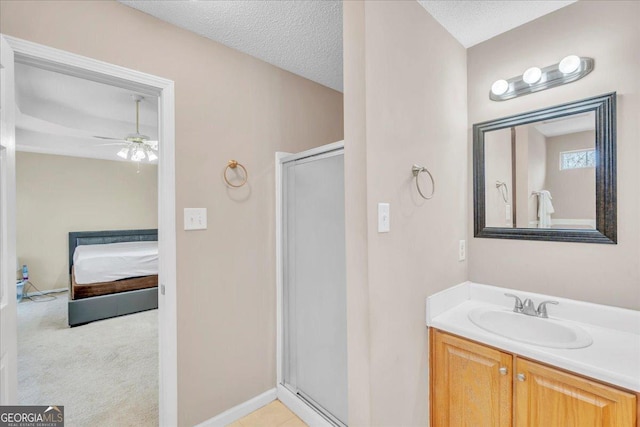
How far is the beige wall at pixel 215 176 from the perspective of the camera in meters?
1.44

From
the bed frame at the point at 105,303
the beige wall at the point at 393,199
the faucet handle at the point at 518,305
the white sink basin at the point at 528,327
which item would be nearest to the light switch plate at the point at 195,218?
the beige wall at the point at 393,199

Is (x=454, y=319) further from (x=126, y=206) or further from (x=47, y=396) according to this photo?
(x=126, y=206)

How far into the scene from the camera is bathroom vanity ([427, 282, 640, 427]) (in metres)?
1.02

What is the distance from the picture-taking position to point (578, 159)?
4.74ft

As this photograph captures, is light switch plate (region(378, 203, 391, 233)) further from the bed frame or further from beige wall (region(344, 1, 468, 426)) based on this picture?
the bed frame

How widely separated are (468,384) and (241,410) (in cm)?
139

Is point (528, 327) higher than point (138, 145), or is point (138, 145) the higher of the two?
point (138, 145)

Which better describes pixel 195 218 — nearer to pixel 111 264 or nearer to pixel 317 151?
pixel 317 151

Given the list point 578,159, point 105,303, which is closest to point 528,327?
point 578,159

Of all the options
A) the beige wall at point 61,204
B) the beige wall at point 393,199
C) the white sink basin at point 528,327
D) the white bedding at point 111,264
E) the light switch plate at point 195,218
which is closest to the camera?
the beige wall at point 393,199

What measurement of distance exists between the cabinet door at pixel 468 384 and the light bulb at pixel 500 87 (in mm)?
1387

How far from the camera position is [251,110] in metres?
1.93

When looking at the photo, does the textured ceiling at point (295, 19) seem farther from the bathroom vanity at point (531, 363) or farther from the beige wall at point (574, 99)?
the bathroom vanity at point (531, 363)

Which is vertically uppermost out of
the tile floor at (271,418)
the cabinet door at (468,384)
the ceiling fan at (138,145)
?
the ceiling fan at (138,145)
